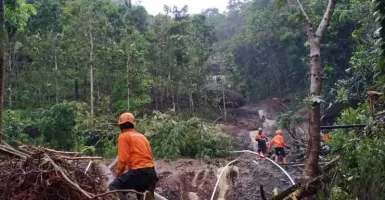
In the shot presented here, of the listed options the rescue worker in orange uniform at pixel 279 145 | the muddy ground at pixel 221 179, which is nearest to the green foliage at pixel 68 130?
the muddy ground at pixel 221 179

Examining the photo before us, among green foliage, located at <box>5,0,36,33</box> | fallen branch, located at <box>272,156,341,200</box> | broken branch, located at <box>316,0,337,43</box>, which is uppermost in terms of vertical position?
green foliage, located at <box>5,0,36,33</box>

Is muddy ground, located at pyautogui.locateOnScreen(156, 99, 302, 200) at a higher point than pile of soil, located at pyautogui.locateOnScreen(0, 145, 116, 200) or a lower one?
lower

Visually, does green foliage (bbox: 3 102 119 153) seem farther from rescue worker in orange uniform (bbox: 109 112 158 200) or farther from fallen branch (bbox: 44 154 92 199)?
fallen branch (bbox: 44 154 92 199)

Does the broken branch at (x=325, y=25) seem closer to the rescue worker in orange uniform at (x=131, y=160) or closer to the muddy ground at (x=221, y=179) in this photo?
the rescue worker in orange uniform at (x=131, y=160)

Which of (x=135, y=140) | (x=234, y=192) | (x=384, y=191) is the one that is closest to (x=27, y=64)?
(x=234, y=192)

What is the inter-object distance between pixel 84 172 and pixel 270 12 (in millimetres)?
35553

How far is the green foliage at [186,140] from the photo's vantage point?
1483 centimetres

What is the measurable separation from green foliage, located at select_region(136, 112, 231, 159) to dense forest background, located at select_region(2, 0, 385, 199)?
0.13ft

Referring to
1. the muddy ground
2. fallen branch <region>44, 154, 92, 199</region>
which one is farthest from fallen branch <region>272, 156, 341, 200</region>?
the muddy ground

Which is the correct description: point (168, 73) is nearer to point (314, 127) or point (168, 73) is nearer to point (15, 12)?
point (15, 12)

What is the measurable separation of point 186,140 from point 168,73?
16.7 metres

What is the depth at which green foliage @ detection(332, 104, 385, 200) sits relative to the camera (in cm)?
425

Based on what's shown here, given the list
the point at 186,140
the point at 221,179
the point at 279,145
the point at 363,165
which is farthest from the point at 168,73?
the point at 363,165

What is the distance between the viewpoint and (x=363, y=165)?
14.3 ft
